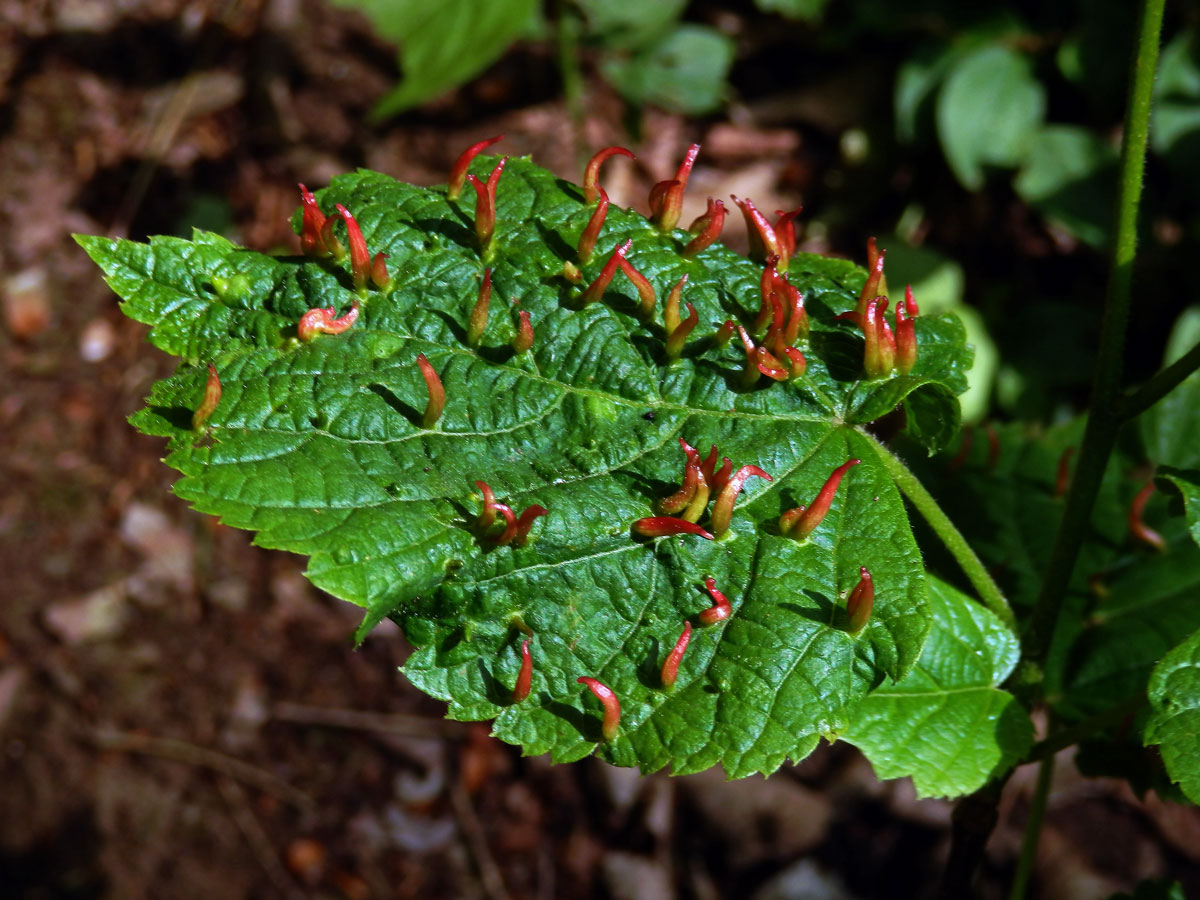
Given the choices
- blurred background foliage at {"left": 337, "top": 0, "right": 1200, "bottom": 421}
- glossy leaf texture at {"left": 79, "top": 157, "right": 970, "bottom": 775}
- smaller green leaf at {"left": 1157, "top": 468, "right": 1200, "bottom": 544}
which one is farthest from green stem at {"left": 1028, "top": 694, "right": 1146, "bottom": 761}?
blurred background foliage at {"left": 337, "top": 0, "right": 1200, "bottom": 421}

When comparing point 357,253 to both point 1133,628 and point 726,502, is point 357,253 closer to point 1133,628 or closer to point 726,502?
point 726,502

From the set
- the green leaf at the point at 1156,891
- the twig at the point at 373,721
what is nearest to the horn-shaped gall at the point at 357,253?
the green leaf at the point at 1156,891

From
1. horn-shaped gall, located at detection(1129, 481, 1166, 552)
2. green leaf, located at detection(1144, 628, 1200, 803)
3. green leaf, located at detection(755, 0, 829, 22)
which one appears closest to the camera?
green leaf, located at detection(1144, 628, 1200, 803)

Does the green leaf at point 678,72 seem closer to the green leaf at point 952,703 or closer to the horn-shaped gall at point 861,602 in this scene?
the green leaf at point 952,703

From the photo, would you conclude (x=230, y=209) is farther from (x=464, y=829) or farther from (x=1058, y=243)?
(x=1058, y=243)

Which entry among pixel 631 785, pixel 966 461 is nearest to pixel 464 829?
pixel 631 785

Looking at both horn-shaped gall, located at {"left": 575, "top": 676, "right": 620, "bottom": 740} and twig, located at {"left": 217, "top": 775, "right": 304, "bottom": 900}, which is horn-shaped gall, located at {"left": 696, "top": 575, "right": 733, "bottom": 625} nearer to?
horn-shaped gall, located at {"left": 575, "top": 676, "right": 620, "bottom": 740}
